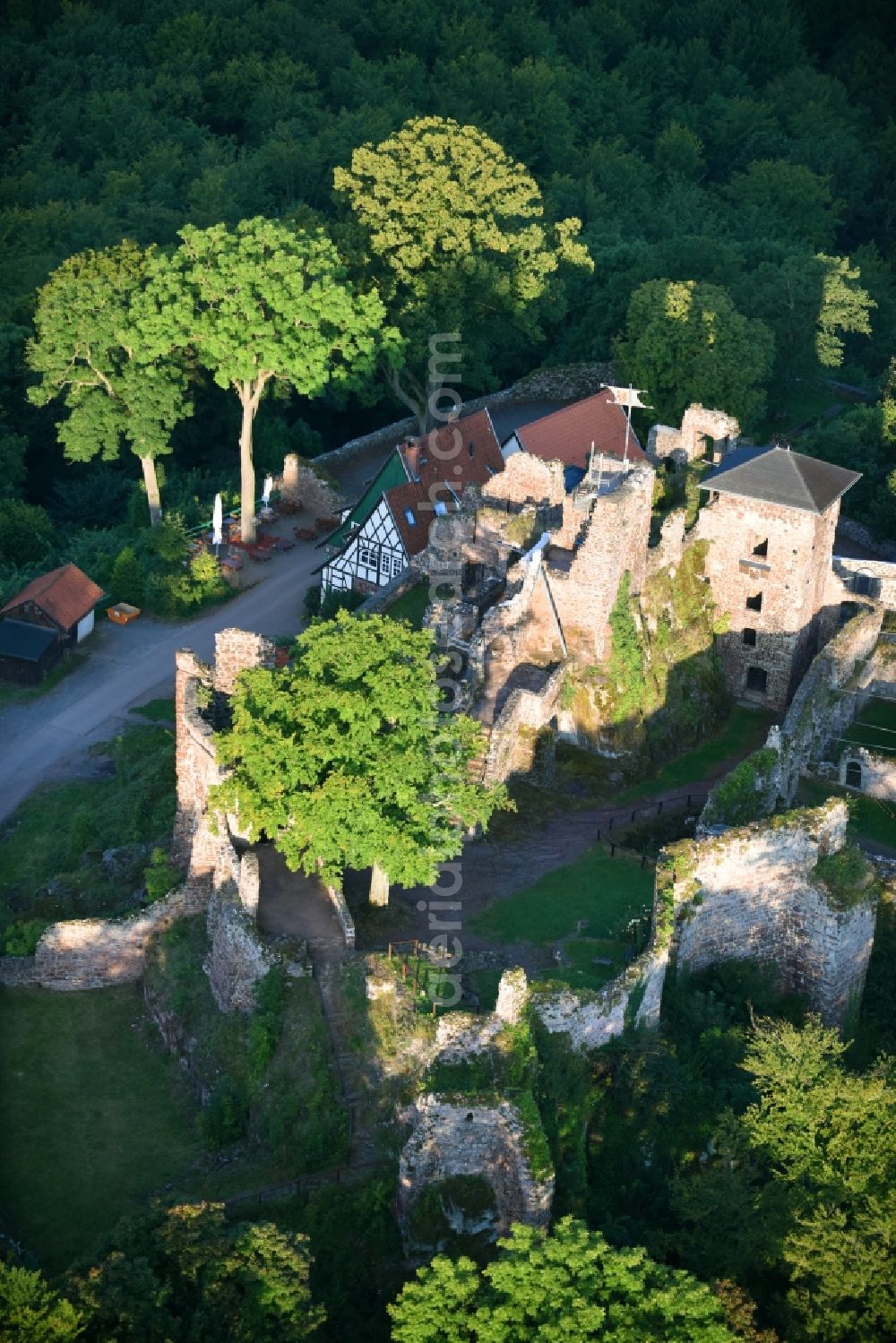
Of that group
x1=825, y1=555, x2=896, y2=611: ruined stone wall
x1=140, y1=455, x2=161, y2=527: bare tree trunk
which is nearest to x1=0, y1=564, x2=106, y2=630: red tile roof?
x1=140, y1=455, x2=161, y2=527: bare tree trunk

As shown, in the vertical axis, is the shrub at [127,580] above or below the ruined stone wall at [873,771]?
above

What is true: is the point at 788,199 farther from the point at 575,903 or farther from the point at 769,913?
the point at 575,903

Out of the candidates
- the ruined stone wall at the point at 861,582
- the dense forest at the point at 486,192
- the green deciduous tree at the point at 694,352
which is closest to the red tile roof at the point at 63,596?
the dense forest at the point at 486,192

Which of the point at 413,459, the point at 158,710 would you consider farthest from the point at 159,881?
the point at 413,459

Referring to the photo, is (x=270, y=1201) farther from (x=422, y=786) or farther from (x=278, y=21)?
(x=278, y=21)

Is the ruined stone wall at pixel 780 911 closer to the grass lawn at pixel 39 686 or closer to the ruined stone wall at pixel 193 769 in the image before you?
the ruined stone wall at pixel 193 769

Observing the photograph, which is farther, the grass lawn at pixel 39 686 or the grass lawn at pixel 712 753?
the grass lawn at pixel 39 686

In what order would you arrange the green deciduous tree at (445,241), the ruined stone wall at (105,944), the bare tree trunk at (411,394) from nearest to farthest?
the ruined stone wall at (105,944) < the green deciduous tree at (445,241) < the bare tree trunk at (411,394)
